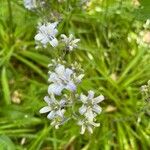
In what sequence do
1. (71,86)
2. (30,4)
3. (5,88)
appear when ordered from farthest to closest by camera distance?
(5,88), (30,4), (71,86)

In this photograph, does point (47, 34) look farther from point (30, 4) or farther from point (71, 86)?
point (30, 4)

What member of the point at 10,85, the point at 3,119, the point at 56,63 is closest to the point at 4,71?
the point at 10,85

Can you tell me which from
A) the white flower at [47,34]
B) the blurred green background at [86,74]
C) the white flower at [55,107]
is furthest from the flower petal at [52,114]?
the blurred green background at [86,74]

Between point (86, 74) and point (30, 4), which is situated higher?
point (30, 4)

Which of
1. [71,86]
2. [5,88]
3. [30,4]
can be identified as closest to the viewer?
[71,86]

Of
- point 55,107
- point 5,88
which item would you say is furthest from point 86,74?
point 55,107

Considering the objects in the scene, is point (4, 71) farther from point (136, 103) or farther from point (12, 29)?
point (136, 103)
